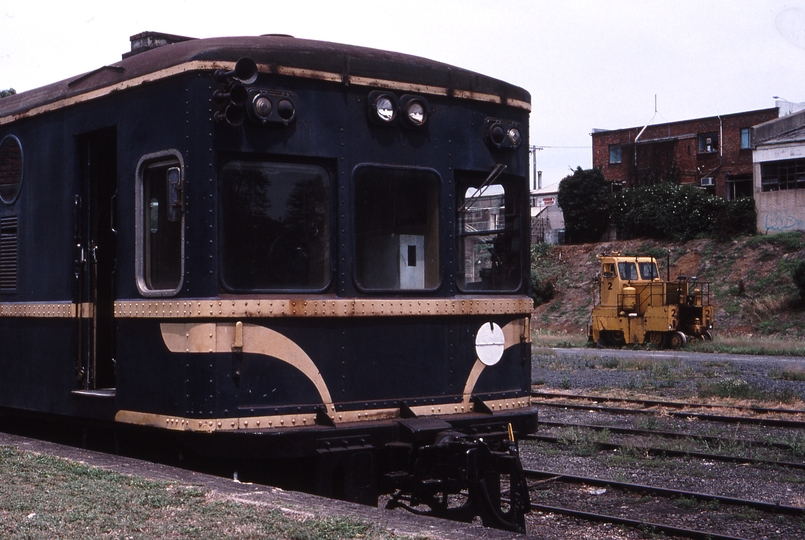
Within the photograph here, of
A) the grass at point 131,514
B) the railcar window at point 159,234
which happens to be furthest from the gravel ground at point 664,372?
the grass at point 131,514

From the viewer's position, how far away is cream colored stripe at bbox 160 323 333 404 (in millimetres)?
6031

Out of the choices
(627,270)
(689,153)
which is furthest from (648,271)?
(689,153)

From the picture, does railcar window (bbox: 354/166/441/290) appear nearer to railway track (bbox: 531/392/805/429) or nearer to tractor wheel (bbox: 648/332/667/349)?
railway track (bbox: 531/392/805/429)

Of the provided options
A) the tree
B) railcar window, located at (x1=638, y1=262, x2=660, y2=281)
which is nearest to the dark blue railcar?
railcar window, located at (x1=638, y1=262, x2=660, y2=281)

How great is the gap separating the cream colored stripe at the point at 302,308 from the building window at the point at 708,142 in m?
45.2

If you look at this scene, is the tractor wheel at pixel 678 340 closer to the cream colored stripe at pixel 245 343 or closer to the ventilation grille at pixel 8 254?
the ventilation grille at pixel 8 254

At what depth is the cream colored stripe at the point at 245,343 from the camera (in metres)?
6.03

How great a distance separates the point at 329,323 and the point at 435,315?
0.85m

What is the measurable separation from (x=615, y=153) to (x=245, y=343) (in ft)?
164

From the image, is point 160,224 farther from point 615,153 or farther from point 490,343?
point 615,153

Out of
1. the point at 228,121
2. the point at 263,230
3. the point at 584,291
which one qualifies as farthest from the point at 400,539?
the point at 584,291

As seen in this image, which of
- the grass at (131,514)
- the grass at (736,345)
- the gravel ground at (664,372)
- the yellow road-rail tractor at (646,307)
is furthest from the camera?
the yellow road-rail tractor at (646,307)

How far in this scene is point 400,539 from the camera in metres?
4.88

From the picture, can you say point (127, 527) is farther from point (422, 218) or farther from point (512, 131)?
point (512, 131)
